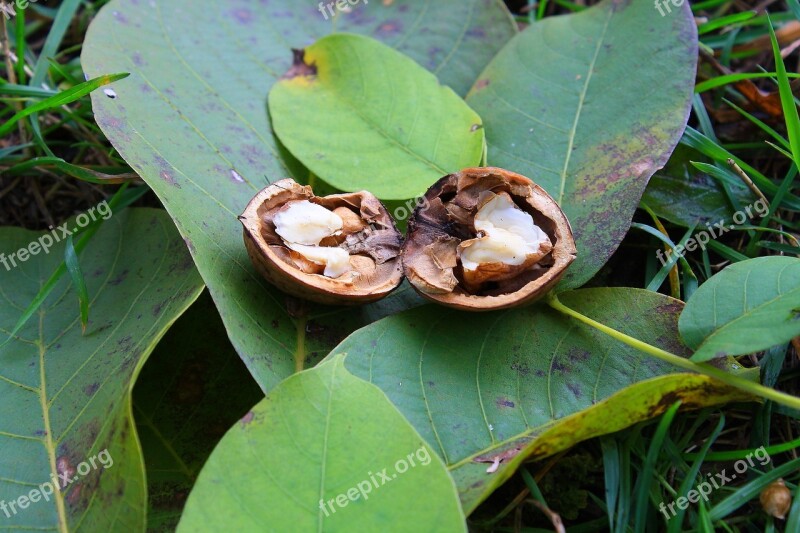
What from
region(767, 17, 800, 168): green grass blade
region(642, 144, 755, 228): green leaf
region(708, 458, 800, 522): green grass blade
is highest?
region(767, 17, 800, 168): green grass blade

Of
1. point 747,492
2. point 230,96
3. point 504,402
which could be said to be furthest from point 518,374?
point 230,96

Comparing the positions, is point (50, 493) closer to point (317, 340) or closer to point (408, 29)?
point (317, 340)

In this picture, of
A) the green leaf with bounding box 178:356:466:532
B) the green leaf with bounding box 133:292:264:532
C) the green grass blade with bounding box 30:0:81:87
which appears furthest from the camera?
the green grass blade with bounding box 30:0:81:87

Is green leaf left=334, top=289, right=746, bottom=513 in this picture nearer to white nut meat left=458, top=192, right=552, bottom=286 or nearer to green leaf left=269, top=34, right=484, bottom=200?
white nut meat left=458, top=192, right=552, bottom=286

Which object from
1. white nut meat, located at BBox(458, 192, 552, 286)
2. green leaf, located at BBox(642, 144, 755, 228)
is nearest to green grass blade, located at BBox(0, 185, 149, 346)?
white nut meat, located at BBox(458, 192, 552, 286)

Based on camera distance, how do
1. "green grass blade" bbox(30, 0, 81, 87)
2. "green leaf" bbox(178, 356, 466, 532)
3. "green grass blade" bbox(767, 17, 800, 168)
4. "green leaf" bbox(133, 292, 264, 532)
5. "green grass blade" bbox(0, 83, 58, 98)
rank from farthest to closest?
"green grass blade" bbox(30, 0, 81, 87) → "green grass blade" bbox(0, 83, 58, 98) → "green grass blade" bbox(767, 17, 800, 168) → "green leaf" bbox(133, 292, 264, 532) → "green leaf" bbox(178, 356, 466, 532)

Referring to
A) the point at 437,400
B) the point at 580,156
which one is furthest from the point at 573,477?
the point at 580,156

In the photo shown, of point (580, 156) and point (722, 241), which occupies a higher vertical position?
point (580, 156)

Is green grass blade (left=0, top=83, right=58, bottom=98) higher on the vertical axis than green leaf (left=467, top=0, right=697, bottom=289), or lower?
higher
